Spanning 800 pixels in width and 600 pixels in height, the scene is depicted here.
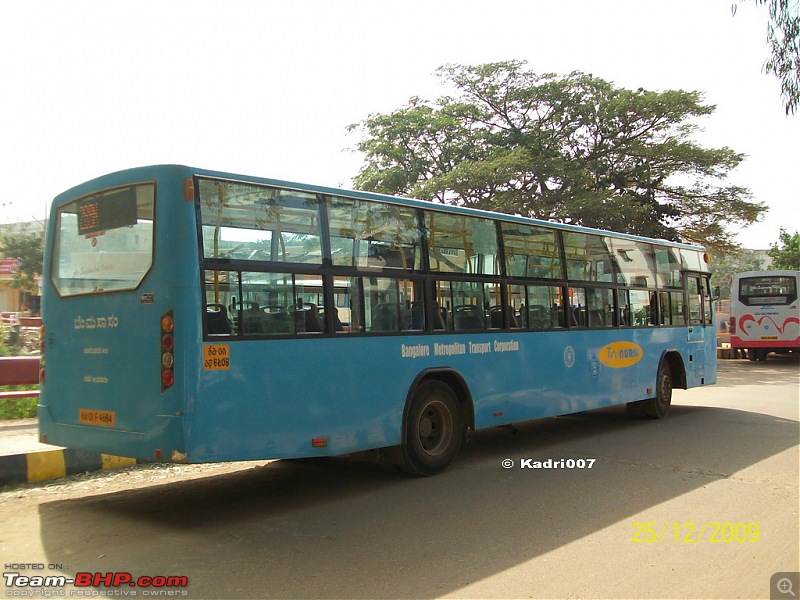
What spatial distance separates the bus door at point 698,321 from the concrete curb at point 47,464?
30.4 ft

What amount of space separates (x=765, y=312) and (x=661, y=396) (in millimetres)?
15719

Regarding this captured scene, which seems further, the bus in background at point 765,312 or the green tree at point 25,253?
the green tree at point 25,253

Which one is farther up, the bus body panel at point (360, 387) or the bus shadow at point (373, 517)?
the bus body panel at point (360, 387)

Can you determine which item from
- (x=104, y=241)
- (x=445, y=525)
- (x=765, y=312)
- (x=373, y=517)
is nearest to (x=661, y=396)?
(x=445, y=525)

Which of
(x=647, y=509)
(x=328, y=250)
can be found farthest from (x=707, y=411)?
(x=328, y=250)

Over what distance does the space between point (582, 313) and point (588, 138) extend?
62.0 ft

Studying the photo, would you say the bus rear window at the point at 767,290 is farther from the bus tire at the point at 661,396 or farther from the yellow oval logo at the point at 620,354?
the yellow oval logo at the point at 620,354

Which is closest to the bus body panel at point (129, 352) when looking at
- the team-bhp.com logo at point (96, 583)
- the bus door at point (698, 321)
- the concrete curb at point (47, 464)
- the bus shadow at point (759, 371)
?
the concrete curb at point (47, 464)

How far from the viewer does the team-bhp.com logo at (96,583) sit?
4340 mm

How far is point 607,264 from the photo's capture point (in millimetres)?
10414

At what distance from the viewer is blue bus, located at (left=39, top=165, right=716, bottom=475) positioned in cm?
555

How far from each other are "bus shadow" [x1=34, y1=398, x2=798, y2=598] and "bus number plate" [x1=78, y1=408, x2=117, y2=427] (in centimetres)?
78

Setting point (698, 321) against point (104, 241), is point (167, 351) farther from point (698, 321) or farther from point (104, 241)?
point (698, 321)

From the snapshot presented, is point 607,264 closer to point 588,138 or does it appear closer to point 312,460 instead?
point 312,460
